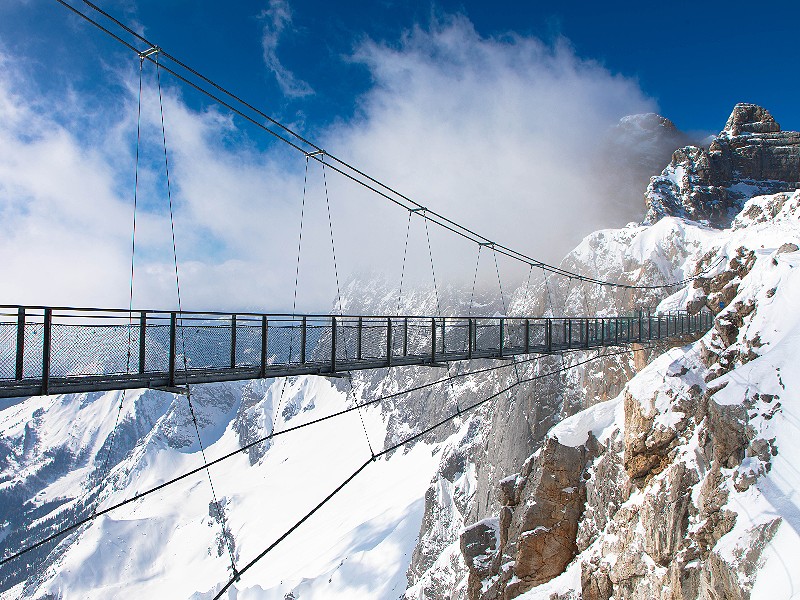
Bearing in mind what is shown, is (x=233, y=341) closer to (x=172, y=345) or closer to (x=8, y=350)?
(x=172, y=345)

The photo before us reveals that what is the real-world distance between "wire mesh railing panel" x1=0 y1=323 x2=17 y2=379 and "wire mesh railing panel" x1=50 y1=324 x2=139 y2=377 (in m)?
0.42

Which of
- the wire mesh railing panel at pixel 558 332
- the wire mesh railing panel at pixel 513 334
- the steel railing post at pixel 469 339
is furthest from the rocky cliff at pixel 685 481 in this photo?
the steel railing post at pixel 469 339

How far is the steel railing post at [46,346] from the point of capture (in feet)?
22.0

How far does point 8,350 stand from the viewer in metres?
6.49

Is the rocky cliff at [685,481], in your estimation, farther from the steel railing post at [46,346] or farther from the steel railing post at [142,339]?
the steel railing post at [46,346]

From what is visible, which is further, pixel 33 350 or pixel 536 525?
pixel 536 525

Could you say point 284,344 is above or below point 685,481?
above

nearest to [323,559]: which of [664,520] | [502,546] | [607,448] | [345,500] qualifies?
[345,500]

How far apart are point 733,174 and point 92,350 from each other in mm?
92044

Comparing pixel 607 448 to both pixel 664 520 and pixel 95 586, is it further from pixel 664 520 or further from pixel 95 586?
pixel 95 586

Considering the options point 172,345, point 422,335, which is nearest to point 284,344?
point 172,345

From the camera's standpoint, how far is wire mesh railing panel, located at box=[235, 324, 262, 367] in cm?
934

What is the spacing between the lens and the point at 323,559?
86.5m

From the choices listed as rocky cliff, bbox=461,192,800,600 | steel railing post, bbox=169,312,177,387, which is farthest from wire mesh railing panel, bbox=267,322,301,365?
rocky cliff, bbox=461,192,800,600
